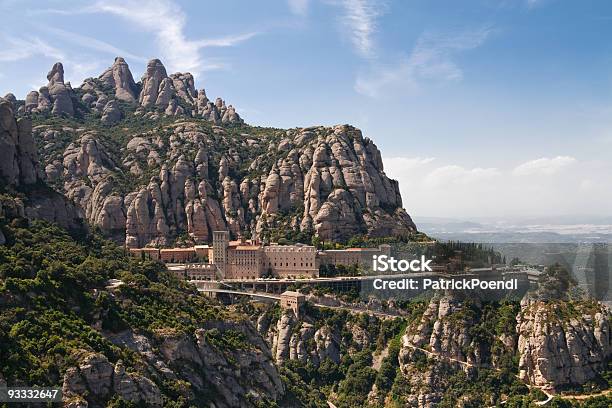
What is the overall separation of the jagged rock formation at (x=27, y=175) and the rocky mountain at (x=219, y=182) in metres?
45.1

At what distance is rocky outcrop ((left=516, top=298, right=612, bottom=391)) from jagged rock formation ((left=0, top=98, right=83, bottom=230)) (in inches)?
2334

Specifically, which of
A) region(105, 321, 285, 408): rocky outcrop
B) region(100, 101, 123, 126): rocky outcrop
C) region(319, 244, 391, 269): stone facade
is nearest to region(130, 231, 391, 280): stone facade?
region(319, 244, 391, 269): stone facade

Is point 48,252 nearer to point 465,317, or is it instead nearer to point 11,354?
point 11,354

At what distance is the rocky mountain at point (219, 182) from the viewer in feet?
461

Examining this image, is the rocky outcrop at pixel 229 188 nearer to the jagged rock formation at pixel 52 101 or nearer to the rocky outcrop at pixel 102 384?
the jagged rock formation at pixel 52 101

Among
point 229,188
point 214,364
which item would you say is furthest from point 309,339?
point 229,188

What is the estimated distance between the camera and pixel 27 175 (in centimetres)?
8488

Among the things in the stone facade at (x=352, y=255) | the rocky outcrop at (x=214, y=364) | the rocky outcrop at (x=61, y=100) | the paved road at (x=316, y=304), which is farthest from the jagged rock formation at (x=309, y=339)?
the rocky outcrop at (x=61, y=100)

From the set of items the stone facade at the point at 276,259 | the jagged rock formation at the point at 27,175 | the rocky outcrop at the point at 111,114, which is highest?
the rocky outcrop at the point at 111,114

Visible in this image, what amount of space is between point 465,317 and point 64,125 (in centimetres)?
11915

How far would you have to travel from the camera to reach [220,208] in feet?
488

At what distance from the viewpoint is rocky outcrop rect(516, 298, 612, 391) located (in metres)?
83.8

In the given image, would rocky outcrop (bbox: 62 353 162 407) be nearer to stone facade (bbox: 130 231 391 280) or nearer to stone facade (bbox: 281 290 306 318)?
stone facade (bbox: 281 290 306 318)

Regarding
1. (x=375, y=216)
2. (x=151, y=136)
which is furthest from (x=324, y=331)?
(x=151, y=136)
